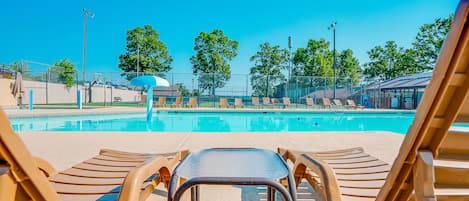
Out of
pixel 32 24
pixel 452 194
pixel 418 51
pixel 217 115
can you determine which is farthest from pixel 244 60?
pixel 32 24

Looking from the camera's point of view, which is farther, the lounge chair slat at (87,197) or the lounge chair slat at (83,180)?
the lounge chair slat at (83,180)

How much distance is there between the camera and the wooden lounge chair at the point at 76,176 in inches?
29.7

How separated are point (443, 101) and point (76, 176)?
76.0 inches

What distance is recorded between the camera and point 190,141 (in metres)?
4.61

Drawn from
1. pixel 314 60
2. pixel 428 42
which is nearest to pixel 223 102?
pixel 314 60

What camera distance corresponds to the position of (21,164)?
2.54 ft

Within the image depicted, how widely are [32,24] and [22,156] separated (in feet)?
143

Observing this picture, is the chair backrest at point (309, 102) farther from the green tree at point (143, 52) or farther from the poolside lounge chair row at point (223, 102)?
the green tree at point (143, 52)

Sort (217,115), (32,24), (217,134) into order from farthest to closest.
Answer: (32,24) < (217,115) < (217,134)

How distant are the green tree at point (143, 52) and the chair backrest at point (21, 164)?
27.2 metres

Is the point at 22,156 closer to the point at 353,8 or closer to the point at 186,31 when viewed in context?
the point at 353,8

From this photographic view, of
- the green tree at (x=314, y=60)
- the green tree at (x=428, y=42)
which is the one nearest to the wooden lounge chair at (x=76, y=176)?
the green tree at (x=314, y=60)

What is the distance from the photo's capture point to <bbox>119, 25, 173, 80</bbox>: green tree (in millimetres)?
26859

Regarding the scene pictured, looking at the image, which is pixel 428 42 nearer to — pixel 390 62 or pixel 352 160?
pixel 390 62
